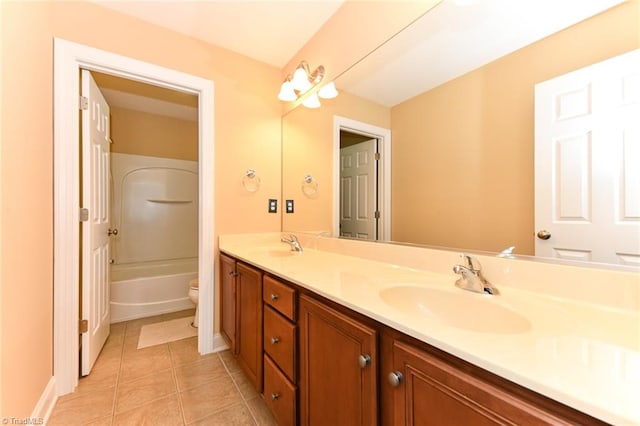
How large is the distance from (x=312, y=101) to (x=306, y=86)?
4.7 inches

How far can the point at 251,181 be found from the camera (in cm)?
215

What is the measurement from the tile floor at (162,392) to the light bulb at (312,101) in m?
1.95

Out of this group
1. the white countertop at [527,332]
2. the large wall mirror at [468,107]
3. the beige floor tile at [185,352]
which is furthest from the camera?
→ the beige floor tile at [185,352]

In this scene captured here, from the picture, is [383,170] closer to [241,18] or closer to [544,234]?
[544,234]

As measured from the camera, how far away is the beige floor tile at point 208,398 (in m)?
1.33

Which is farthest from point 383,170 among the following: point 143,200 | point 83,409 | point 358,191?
point 143,200

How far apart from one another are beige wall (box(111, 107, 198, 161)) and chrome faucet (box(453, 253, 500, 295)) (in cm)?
348

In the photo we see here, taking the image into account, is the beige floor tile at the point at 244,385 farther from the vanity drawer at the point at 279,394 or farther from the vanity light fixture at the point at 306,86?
the vanity light fixture at the point at 306,86

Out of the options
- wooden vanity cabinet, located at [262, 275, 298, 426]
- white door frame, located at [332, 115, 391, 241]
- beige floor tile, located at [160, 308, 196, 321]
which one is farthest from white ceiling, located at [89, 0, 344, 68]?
beige floor tile, located at [160, 308, 196, 321]

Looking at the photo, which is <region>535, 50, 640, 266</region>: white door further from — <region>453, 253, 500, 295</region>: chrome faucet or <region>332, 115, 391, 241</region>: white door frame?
<region>332, 115, 391, 241</region>: white door frame

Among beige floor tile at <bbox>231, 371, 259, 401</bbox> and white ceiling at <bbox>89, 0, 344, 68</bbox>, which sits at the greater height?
white ceiling at <bbox>89, 0, 344, 68</bbox>

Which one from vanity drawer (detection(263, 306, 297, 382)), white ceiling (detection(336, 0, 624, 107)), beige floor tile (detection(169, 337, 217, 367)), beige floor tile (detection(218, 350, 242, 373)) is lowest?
beige floor tile (detection(218, 350, 242, 373))

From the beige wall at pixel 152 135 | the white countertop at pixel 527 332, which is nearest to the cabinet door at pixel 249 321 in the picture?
the white countertop at pixel 527 332

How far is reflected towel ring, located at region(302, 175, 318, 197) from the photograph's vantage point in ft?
6.56
